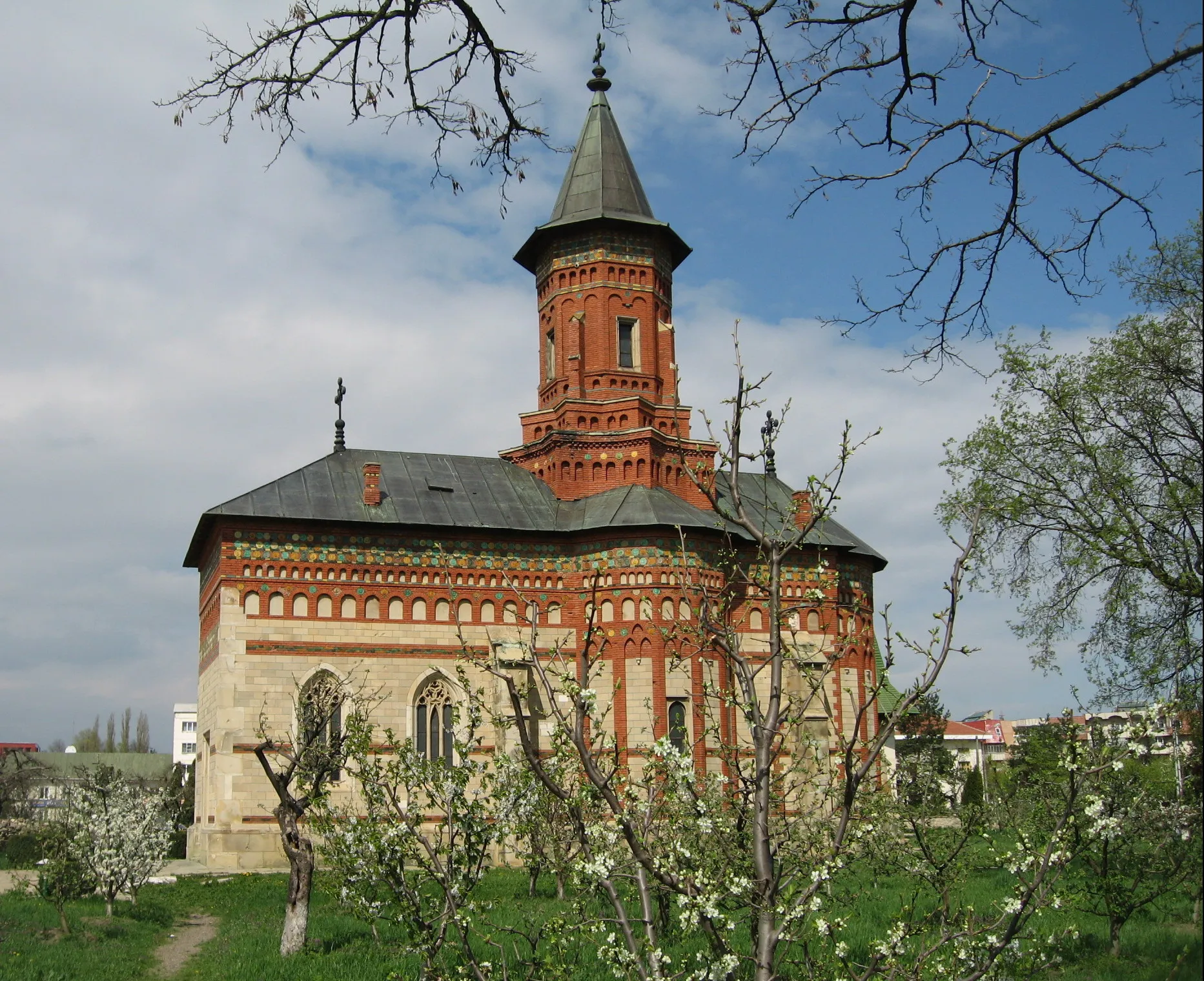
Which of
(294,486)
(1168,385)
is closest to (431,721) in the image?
(294,486)

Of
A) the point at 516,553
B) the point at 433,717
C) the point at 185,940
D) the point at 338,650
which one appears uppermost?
the point at 516,553

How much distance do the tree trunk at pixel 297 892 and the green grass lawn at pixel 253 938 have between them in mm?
223

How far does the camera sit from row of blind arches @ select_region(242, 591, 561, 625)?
23578 mm

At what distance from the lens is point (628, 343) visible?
28.4 m

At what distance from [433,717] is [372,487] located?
496 centimetres

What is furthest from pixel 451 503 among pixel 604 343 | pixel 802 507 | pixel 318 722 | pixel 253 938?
pixel 253 938

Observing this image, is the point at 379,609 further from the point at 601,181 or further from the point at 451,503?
the point at 601,181

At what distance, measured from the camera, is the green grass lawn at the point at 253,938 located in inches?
477

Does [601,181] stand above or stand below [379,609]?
above

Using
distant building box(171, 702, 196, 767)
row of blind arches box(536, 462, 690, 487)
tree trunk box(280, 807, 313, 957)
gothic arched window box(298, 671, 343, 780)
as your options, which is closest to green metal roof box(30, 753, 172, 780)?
distant building box(171, 702, 196, 767)

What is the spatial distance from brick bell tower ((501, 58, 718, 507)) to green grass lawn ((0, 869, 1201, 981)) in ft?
33.5

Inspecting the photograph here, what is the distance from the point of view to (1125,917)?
38.4 ft

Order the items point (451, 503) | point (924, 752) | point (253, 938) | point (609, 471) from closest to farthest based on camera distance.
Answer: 1. point (253, 938)
2. point (451, 503)
3. point (609, 471)
4. point (924, 752)

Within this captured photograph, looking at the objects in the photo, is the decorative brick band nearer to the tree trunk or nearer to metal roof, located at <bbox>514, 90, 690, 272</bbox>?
the tree trunk
